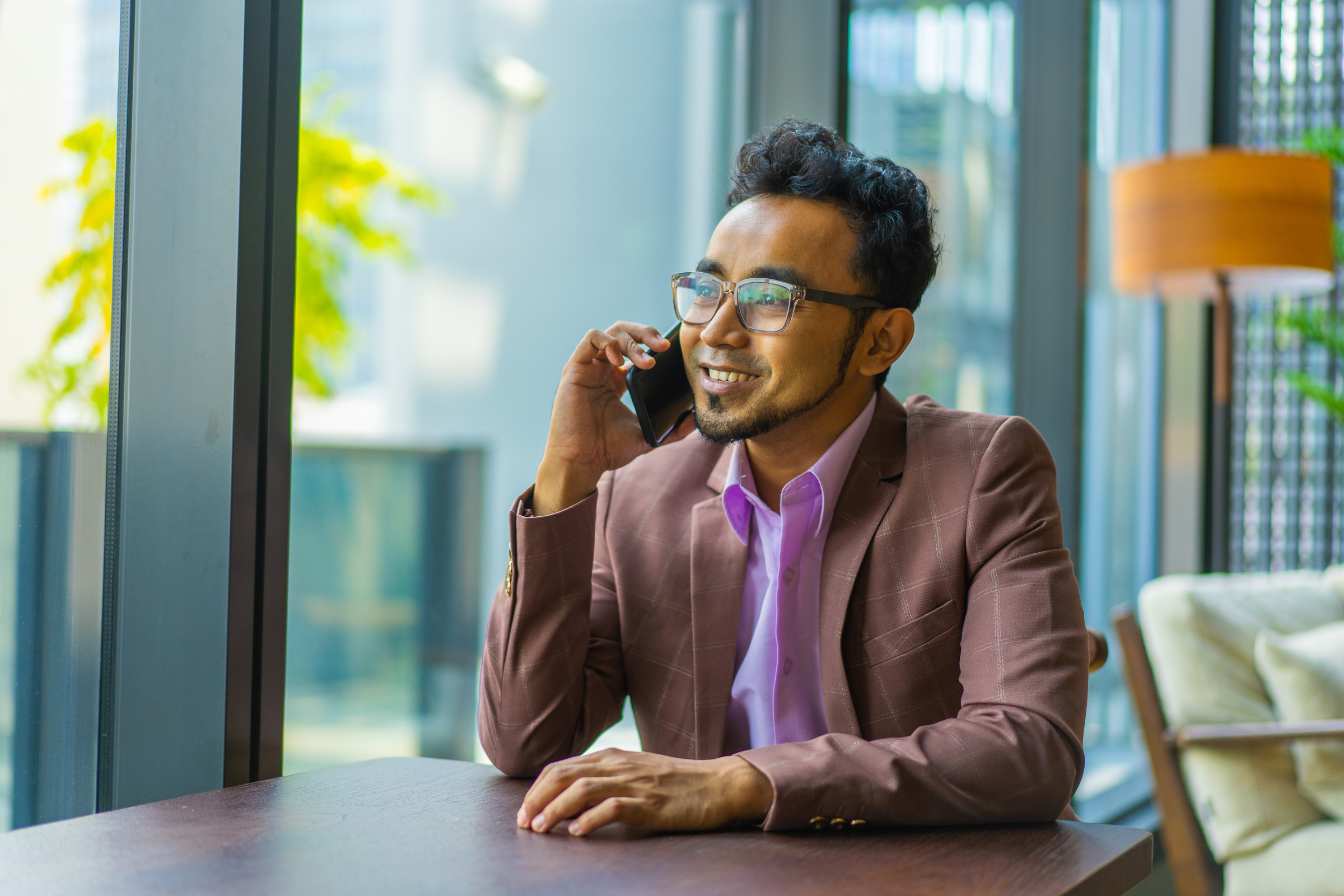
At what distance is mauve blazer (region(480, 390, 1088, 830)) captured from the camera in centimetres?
136

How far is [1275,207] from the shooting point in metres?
3.49

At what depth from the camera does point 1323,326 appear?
4.29 metres

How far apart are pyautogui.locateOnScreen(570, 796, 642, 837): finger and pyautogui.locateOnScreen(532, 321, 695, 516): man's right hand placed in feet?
1.60

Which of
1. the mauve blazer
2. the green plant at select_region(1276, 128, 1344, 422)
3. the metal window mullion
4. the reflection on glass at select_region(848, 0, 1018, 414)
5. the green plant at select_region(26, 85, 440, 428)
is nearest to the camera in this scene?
the mauve blazer

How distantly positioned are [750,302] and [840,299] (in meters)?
0.13

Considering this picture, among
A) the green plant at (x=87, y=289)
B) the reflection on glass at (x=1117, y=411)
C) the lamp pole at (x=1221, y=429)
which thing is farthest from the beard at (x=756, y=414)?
the reflection on glass at (x=1117, y=411)

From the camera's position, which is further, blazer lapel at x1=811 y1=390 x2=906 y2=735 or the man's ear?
the man's ear

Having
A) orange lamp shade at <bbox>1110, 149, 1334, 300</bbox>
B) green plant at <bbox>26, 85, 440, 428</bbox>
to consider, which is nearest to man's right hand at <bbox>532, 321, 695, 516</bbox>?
green plant at <bbox>26, 85, 440, 428</bbox>

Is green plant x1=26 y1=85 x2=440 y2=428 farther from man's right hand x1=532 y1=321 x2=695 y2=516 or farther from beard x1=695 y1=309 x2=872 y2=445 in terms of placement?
beard x1=695 y1=309 x2=872 y2=445

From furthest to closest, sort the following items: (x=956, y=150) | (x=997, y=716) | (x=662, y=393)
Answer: (x=956, y=150), (x=662, y=393), (x=997, y=716)

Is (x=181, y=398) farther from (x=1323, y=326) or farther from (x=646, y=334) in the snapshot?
(x=1323, y=326)

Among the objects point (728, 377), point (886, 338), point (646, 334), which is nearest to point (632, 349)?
point (646, 334)

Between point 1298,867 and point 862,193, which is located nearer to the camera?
point 862,193

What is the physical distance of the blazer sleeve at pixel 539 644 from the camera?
1545 millimetres
